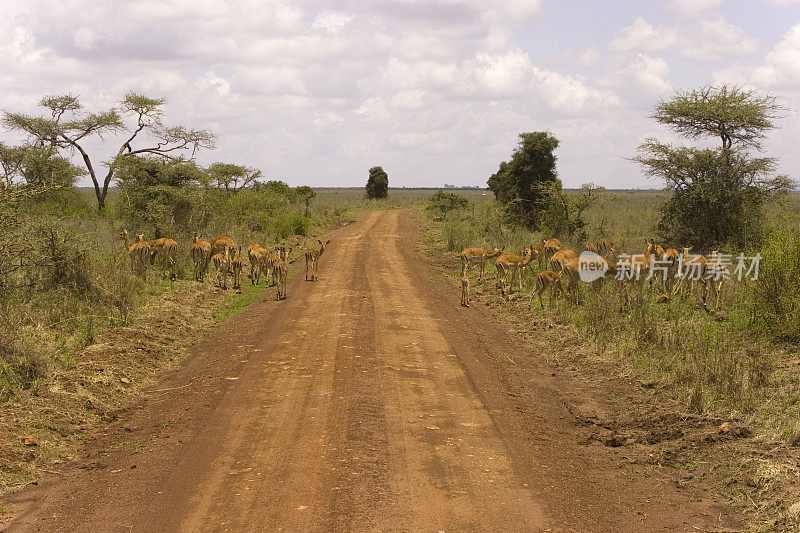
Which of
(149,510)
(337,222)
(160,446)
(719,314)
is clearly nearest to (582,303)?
(719,314)

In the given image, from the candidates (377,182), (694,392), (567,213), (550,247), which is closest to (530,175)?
(567,213)

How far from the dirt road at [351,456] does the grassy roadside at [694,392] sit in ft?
1.60

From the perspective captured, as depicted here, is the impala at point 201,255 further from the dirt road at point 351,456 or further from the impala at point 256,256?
the dirt road at point 351,456

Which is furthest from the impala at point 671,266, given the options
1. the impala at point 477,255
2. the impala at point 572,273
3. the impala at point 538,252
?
the impala at point 477,255

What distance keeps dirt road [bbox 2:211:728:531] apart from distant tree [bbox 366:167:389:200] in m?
62.4

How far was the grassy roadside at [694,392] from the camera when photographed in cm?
624

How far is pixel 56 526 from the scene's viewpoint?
17.9 feet

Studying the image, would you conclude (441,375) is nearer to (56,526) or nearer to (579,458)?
(579,458)

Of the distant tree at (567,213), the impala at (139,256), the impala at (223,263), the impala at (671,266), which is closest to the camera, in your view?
the impala at (671,266)

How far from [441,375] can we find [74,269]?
7.86 meters

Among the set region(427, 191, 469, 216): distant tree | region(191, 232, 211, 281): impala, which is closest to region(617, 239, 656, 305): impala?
region(191, 232, 211, 281): impala

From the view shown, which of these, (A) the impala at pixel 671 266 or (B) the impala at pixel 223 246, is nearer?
(A) the impala at pixel 671 266

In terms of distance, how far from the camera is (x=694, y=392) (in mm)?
8312

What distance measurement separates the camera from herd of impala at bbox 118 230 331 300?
16.9m
